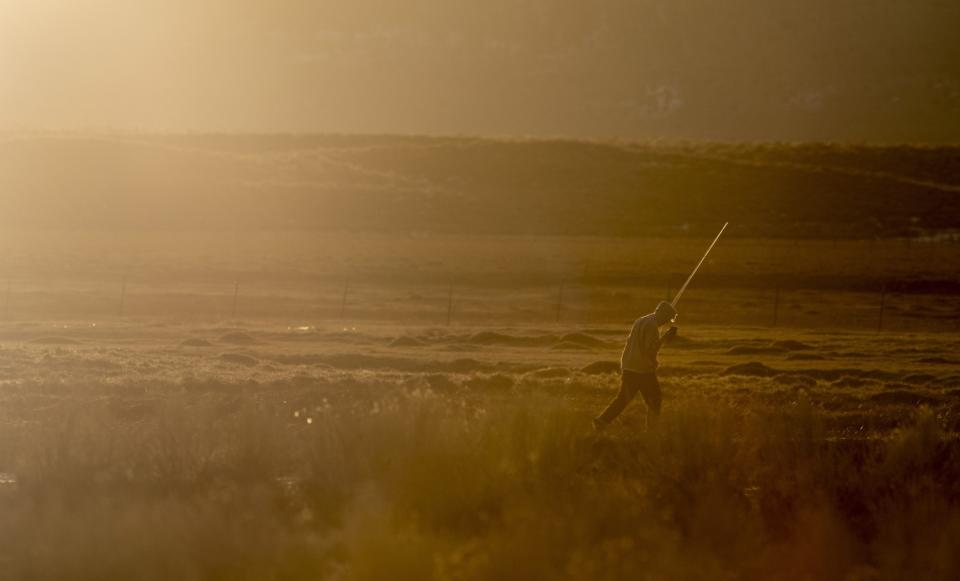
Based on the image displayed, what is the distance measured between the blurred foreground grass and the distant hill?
53251 millimetres

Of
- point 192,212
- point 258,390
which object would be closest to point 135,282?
point 192,212

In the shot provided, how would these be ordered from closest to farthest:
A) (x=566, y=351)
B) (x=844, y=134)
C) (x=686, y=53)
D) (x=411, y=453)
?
(x=411, y=453) → (x=566, y=351) → (x=844, y=134) → (x=686, y=53)

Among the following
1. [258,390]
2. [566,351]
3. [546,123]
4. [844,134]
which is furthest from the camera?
[546,123]

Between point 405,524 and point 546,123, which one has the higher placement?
point 546,123

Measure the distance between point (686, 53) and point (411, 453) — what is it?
598ft

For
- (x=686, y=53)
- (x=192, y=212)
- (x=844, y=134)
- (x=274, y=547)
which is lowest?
(x=274, y=547)

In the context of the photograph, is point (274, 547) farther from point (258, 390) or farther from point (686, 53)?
point (686, 53)

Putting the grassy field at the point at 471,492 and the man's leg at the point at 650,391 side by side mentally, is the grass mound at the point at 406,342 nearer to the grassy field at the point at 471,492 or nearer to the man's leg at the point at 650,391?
the grassy field at the point at 471,492

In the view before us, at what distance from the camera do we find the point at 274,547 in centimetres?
1105

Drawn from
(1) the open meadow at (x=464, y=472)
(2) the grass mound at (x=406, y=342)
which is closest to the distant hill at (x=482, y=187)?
(2) the grass mound at (x=406, y=342)

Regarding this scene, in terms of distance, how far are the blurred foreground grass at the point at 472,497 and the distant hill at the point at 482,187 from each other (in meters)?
53.3

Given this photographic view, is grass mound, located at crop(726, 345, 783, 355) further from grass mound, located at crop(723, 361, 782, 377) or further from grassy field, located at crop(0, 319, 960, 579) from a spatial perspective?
grassy field, located at crop(0, 319, 960, 579)

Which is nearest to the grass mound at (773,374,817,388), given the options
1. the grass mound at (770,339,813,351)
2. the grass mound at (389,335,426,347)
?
the grass mound at (770,339,813,351)

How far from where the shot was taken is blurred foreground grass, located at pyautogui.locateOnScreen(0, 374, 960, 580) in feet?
35.6
